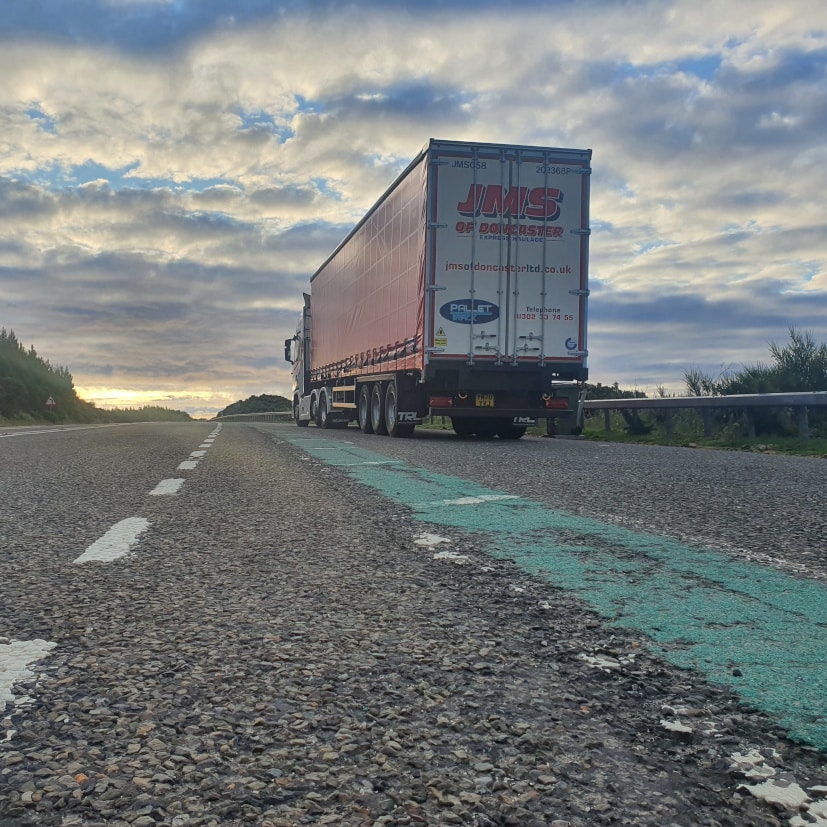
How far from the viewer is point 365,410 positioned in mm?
19078

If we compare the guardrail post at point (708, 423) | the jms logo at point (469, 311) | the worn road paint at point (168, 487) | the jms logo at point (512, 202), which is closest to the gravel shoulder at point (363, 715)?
the worn road paint at point (168, 487)

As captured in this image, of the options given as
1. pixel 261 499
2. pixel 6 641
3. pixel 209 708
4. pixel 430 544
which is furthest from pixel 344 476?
pixel 209 708

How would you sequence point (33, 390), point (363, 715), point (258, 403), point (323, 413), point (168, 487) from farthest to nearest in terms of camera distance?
point (258, 403)
point (33, 390)
point (323, 413)
point (168, 487)
point (363, 715)

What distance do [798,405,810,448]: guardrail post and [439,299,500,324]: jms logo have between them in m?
4.91

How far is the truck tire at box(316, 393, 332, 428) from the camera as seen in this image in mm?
25250

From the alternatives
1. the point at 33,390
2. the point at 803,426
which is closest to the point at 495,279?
the point at 803,426

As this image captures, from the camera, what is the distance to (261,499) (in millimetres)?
5879

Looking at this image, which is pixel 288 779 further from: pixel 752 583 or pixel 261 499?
pixel 261 499

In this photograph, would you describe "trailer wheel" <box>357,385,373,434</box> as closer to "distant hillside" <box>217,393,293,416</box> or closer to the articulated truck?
the articulated truck

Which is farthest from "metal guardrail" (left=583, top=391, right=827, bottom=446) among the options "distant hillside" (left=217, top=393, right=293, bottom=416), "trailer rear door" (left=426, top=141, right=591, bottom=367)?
"distant hillside" (left=217, top=393, right=293, bottom=416)

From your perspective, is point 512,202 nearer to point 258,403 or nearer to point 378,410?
point 378,410

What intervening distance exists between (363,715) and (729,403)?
13125 millimetres

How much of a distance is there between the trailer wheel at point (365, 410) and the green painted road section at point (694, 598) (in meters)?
13.5

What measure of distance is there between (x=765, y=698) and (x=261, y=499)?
4.38 meters
